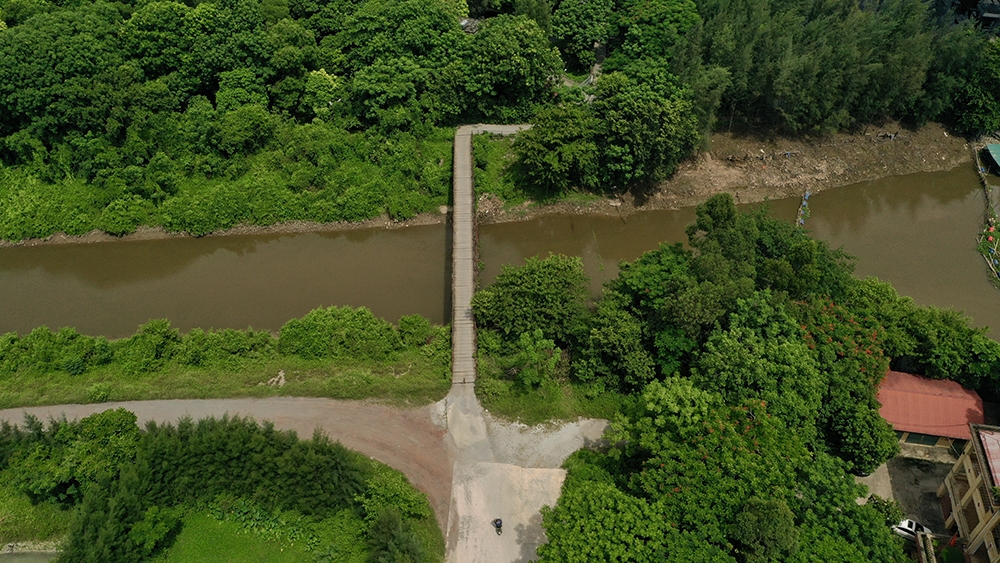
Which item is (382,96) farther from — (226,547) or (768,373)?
(768,373)

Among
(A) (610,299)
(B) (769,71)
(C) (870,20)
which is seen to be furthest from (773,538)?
(C) (870,20)

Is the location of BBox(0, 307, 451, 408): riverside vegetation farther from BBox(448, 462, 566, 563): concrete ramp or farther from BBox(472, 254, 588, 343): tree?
BBox(448, 462, 566, 563): concrete ramp

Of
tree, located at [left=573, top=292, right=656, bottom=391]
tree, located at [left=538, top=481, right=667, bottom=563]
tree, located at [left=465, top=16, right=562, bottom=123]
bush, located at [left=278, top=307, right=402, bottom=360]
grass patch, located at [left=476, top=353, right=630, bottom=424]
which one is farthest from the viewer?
tree, located at [left=465, top=16, right=562, bottom=123]

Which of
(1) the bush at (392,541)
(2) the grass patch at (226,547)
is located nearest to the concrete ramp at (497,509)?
(1) the bush at (392,541)

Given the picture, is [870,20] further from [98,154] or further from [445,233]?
[98,154]

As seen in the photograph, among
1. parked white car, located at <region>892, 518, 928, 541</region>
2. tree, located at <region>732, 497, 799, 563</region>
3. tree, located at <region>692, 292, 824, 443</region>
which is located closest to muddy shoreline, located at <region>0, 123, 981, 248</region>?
tree, located at <region>692, 292, 824, 443</region>

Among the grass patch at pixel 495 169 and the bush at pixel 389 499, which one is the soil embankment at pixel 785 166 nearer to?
the grass patch at pixel 495 169
